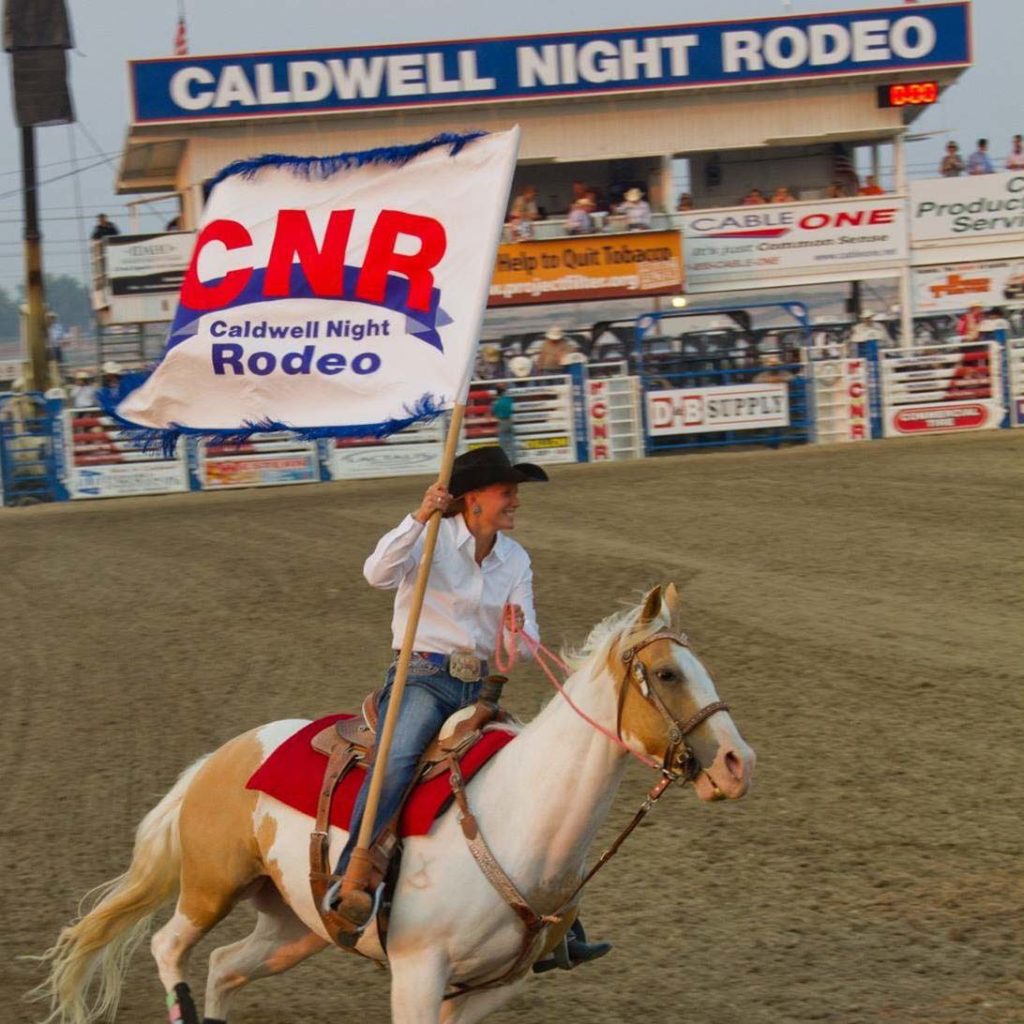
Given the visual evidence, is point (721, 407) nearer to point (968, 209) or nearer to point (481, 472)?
point (968, 209)

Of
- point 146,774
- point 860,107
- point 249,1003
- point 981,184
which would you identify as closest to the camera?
point 249,1003

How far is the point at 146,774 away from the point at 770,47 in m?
26.7

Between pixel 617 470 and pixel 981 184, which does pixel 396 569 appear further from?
pixel 981 184

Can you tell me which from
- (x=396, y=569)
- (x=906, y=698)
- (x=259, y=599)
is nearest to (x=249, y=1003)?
(x=396, y=569)

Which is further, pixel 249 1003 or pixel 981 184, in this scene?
pixel 981 184

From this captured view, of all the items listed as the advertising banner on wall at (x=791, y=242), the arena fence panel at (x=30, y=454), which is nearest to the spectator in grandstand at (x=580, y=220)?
the advertising banner on wall at (x=791, y=242)

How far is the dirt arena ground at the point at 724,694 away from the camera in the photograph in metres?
5.07

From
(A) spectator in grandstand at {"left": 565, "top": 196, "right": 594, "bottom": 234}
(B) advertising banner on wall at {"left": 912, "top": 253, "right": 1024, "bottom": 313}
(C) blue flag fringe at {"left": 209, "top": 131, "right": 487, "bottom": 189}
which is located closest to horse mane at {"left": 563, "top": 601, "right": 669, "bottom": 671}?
(C) blue flag fringe at {"left": 209, "top": 131, "right": 487, "bottom": 189}

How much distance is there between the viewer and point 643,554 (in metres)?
14.0

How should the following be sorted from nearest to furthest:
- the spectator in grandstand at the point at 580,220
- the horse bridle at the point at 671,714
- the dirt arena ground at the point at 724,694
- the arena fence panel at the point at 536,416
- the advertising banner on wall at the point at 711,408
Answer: the horse bridle at the point at 671,714 → the dirt arena ground at the point at 724,694 → the arena fence panel at the point at 536,416 → the advertising banner on wall at the point at 711,408 → the spectator in grandstand at the point at 580,220

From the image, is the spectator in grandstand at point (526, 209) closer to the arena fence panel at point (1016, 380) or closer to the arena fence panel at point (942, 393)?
the arena fence panel at point (942, 393)

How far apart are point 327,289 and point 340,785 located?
1.53 meters

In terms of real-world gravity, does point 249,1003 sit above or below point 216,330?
below

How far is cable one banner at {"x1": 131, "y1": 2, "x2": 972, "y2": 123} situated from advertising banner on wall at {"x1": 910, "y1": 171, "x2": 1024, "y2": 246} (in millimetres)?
3225
